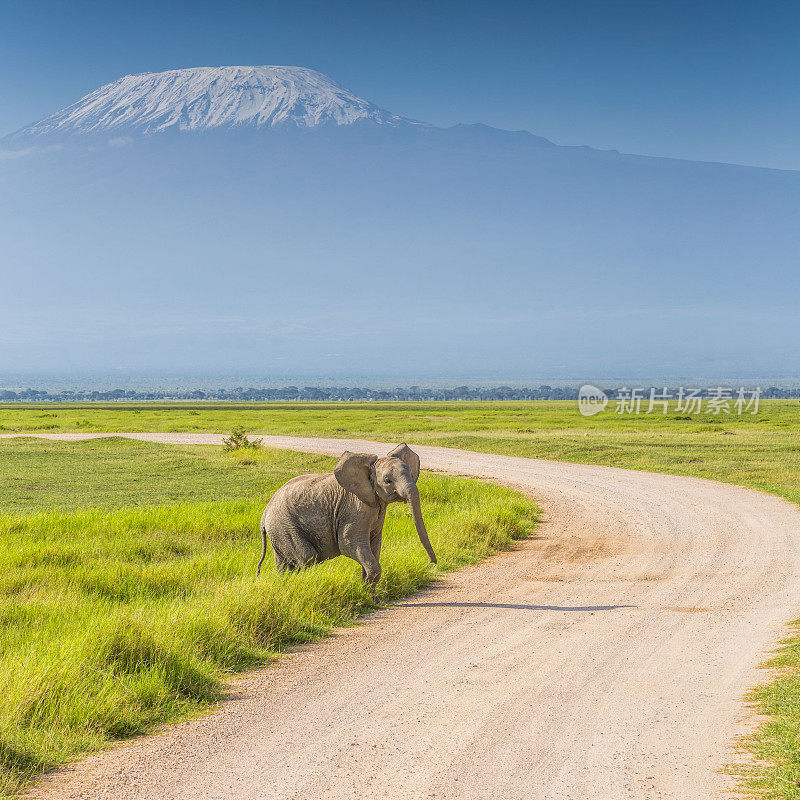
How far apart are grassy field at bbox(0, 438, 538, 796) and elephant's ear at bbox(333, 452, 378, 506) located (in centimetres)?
118

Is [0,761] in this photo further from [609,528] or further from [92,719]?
[609,528]

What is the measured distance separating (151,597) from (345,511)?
3131 millimetres

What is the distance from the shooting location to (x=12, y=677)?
6.20m

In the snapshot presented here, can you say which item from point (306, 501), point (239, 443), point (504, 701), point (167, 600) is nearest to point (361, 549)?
point (306, 501)

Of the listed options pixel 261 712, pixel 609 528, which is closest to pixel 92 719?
pixel 261 712

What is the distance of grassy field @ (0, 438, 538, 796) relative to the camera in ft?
19.7

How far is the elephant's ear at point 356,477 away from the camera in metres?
9.50

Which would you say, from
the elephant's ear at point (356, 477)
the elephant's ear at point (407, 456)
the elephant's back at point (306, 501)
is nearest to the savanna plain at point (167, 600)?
the elephant's back at point (306, 501)

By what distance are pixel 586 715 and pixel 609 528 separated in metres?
11.1

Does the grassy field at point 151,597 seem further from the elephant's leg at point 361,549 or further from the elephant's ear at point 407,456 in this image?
the elephant's ear at point 407,456

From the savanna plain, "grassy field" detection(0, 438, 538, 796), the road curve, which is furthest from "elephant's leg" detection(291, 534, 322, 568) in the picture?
the road curve

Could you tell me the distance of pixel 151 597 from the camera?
1070 cm

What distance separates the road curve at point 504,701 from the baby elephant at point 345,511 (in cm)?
106

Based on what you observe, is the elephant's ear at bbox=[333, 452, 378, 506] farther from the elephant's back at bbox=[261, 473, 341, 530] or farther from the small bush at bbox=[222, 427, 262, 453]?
the small bush at bbox=[222, 427, 262, 453]
